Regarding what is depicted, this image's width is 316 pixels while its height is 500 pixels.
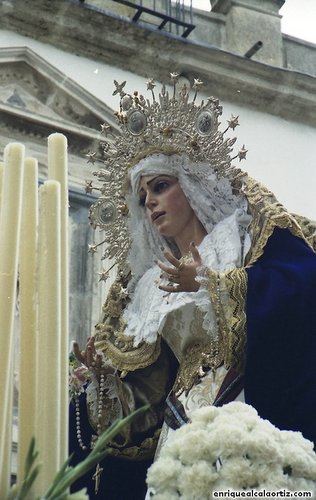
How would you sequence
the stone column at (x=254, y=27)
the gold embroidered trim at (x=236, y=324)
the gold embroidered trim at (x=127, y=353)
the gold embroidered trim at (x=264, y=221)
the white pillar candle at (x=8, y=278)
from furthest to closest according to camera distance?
1. the stone column at (x=254, y=27)
2. the gold embroidered trim at (x=127, y=353)
3. the gold embroidered trim at (x=264, y=221)
4. the gold embroidered trim at (x=236, y=324)
5. the white pillar candle at (x=8, y=278)

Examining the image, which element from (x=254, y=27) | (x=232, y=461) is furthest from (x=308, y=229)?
(x=254, y=27)

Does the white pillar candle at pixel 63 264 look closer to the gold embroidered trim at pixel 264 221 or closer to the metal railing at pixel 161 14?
the gold embroidered trim at pixel 264 221

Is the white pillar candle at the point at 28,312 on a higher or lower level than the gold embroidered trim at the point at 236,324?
lower

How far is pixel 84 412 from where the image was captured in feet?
11.3

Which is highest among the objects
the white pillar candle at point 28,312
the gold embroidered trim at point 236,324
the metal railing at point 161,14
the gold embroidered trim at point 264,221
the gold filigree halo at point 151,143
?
the metal railing at point 161,14

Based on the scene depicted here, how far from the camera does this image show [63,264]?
193cm

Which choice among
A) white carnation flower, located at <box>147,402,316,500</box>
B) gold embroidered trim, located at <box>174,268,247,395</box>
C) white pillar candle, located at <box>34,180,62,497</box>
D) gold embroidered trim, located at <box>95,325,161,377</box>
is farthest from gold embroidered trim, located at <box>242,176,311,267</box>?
white pillar candle, located at <box>34,180,62,497</box>

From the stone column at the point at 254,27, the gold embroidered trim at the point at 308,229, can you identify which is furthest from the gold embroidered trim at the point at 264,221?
the stone column at the point at 254,27

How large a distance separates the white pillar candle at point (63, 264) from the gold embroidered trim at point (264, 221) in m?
1.27

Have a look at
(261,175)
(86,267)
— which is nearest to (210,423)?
(86,267)

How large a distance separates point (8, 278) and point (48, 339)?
0.42 feet

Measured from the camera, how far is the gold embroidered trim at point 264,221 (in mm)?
3287

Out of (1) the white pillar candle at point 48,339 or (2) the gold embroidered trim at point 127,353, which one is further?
(2) the gold embroidered trim at point 127,353

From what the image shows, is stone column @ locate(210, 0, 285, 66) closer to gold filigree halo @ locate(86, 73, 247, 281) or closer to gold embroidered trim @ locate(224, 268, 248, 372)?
gold filigree halo @ locate(86, 73, 247, 281)
